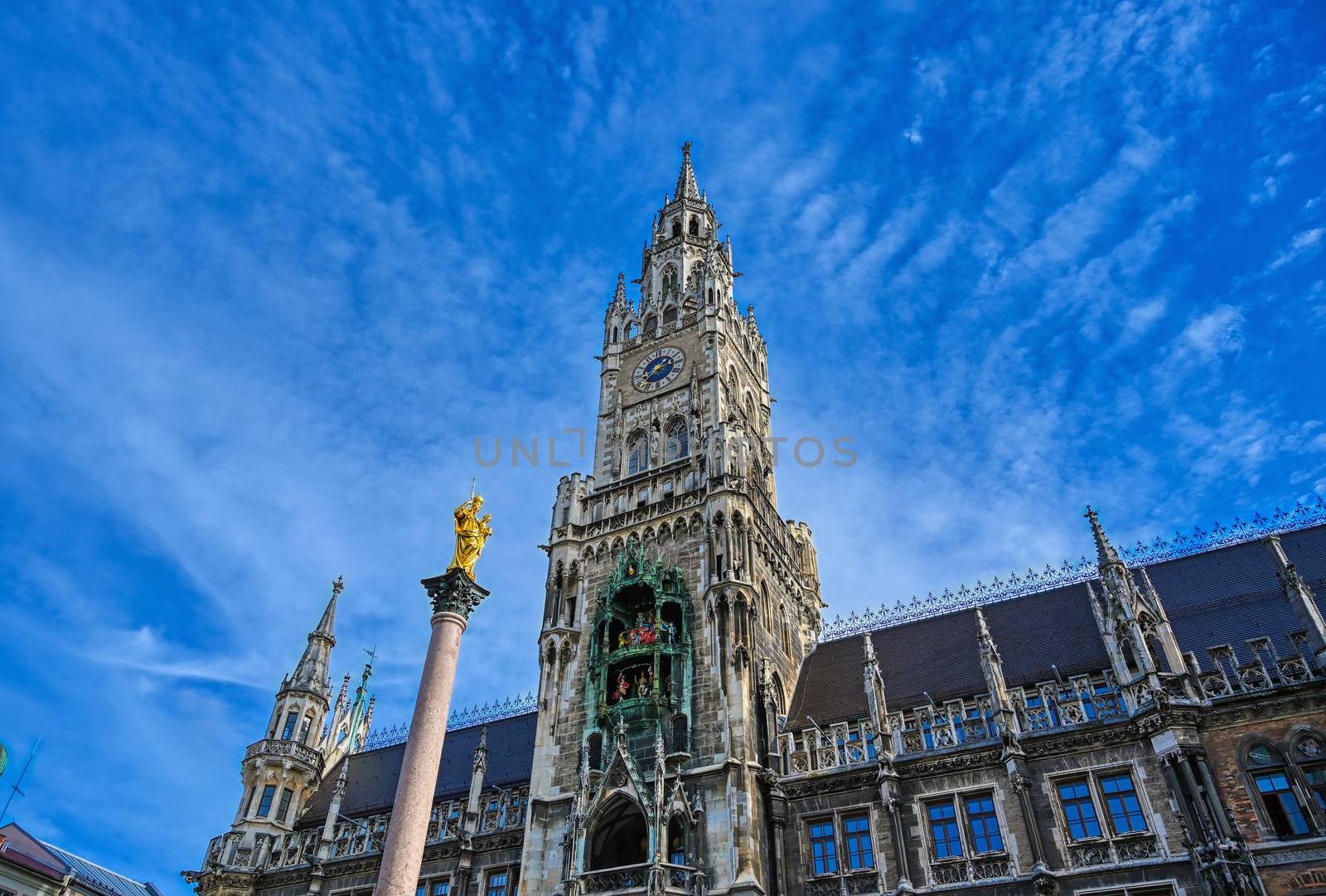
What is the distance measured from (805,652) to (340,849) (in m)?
20.3

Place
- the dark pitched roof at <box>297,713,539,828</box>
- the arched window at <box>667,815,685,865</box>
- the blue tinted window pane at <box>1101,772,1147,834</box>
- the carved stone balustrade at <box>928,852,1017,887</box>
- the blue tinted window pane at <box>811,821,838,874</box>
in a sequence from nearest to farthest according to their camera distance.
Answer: the blue tinted window pane at <box>1101,772,1147,834</box> < the carved stone balustrade at <box>928,852,1017,887</box> < the blue tinted window pane at <box>811,821,838,874</box> < the arched window at <box>667,815,685,865</box> < the dark pitched roof at <box>297,713,539,828</box>

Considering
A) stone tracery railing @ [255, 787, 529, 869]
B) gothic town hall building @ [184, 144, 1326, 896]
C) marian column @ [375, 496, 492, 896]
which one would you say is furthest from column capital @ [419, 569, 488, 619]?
stone tracery railing @ [255, 787, 529, 869]

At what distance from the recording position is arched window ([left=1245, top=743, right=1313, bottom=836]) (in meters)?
23.6

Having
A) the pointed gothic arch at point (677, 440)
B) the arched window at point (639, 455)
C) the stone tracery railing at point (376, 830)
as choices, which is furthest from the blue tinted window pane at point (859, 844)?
the arched window at point (639, 455)

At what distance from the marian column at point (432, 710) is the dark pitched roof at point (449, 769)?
15031mm

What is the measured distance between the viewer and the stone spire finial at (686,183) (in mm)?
57781

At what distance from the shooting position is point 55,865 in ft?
152

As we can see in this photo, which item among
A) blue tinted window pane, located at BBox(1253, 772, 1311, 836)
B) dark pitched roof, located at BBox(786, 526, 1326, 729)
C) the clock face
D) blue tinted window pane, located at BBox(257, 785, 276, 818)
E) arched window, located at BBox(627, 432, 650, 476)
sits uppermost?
the clock face

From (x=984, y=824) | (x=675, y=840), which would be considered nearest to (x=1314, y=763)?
(x=984, y=824)

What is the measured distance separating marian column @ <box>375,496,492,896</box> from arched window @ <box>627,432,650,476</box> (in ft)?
49.4

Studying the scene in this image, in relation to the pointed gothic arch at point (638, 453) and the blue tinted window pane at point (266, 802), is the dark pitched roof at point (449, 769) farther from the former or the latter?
the pointed gothic arch at point (638, 453)

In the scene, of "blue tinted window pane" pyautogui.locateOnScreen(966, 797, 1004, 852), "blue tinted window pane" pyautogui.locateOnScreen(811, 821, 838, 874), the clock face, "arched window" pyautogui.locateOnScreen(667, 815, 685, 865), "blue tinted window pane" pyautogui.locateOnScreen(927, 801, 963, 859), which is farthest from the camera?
the clock face

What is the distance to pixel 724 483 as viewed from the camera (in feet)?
119

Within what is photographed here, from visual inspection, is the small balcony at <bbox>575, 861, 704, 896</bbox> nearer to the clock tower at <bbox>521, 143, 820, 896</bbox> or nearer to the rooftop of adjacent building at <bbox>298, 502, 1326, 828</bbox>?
the clock tower at <bbox>521, 143, 820, 896</bbox>
